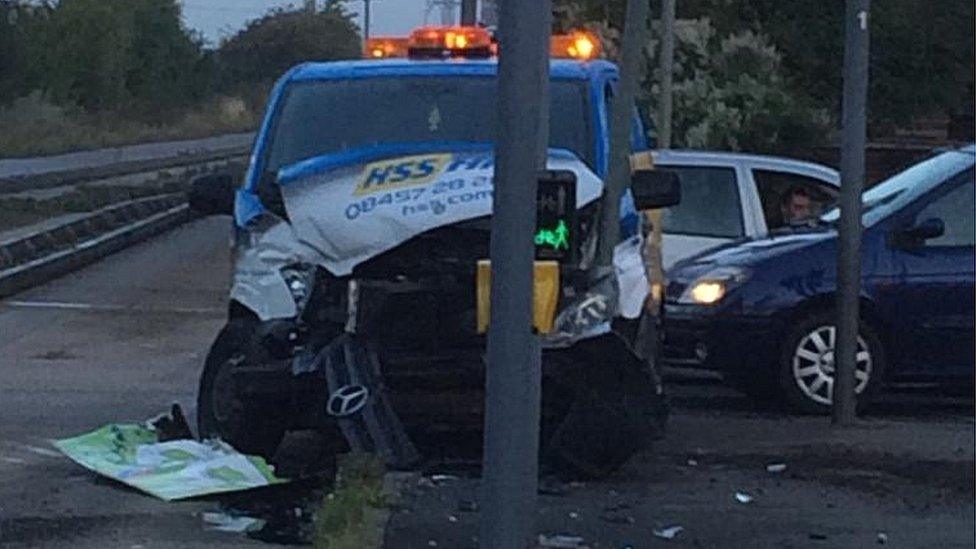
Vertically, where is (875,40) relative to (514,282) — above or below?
above

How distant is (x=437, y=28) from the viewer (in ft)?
39.9

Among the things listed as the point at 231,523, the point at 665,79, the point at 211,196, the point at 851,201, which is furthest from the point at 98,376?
the point at 665,79

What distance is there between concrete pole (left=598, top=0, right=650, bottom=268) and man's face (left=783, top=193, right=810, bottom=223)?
214 inches

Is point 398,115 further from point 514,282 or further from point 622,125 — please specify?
point 514,282

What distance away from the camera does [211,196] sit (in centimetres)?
1117

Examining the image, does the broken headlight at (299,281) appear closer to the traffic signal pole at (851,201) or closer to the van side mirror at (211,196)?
the van side mirror at (211,196)

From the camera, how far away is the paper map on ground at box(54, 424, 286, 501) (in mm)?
9602

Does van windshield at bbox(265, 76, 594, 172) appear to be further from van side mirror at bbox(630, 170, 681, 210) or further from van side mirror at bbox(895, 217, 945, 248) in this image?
van side mirror at bbox(895, 217, 945, 248)

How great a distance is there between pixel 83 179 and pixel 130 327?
1055 inches

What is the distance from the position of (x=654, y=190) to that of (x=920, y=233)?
8.78 feet

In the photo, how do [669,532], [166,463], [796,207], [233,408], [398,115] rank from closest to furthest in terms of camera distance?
[669,532], [166,463], [233,408], [398,115], [796,207]

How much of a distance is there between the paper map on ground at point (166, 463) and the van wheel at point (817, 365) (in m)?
3.67

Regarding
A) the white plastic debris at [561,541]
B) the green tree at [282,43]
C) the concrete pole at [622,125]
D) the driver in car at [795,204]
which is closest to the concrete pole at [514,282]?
the white plastic debris at [561,541]

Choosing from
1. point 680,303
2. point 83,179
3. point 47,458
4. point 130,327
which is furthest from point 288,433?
point 83,179
